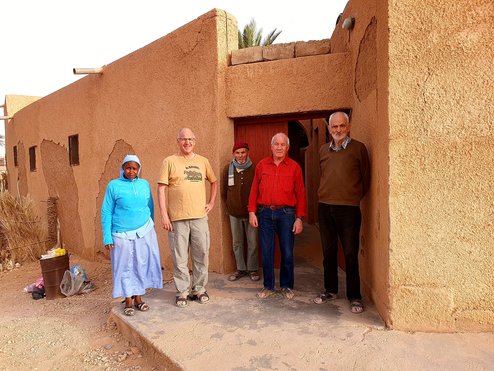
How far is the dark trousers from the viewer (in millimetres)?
3141

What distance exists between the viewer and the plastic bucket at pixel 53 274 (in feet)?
17.0

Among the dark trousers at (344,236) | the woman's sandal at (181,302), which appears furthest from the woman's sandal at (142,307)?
the dark trousers at (344,236)

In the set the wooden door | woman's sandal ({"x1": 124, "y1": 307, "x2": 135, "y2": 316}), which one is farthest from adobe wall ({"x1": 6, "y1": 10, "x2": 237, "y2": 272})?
woman's sandal ({"x1": 124, "y1": 307, "x2": 135, "y2": 316})

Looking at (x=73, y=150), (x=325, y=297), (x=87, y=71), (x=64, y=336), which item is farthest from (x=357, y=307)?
(x=73, y=150)

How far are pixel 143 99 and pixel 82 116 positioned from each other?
2.27 meters

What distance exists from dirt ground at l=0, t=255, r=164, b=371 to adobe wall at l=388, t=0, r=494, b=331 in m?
2.13

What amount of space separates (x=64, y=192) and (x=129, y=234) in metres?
5.43

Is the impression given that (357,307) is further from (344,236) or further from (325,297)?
(344,236)

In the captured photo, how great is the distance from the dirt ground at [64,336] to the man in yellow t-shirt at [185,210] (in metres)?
0.69

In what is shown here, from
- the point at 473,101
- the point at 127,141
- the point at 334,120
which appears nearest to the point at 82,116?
the point at 127,141

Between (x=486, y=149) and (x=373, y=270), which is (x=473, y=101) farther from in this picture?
(x=373, y=270)

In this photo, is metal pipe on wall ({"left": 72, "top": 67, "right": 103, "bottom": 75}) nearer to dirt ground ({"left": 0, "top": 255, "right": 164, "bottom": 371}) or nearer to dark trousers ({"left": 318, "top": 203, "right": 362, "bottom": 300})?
dirt ground ({"left": 0, "top": 255, "right": 164, "bottom": 371})

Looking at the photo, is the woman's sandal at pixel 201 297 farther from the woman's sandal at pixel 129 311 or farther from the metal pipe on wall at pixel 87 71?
the metal pipe on wall at pixel 87 71

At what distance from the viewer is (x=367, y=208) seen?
11.2 feet
